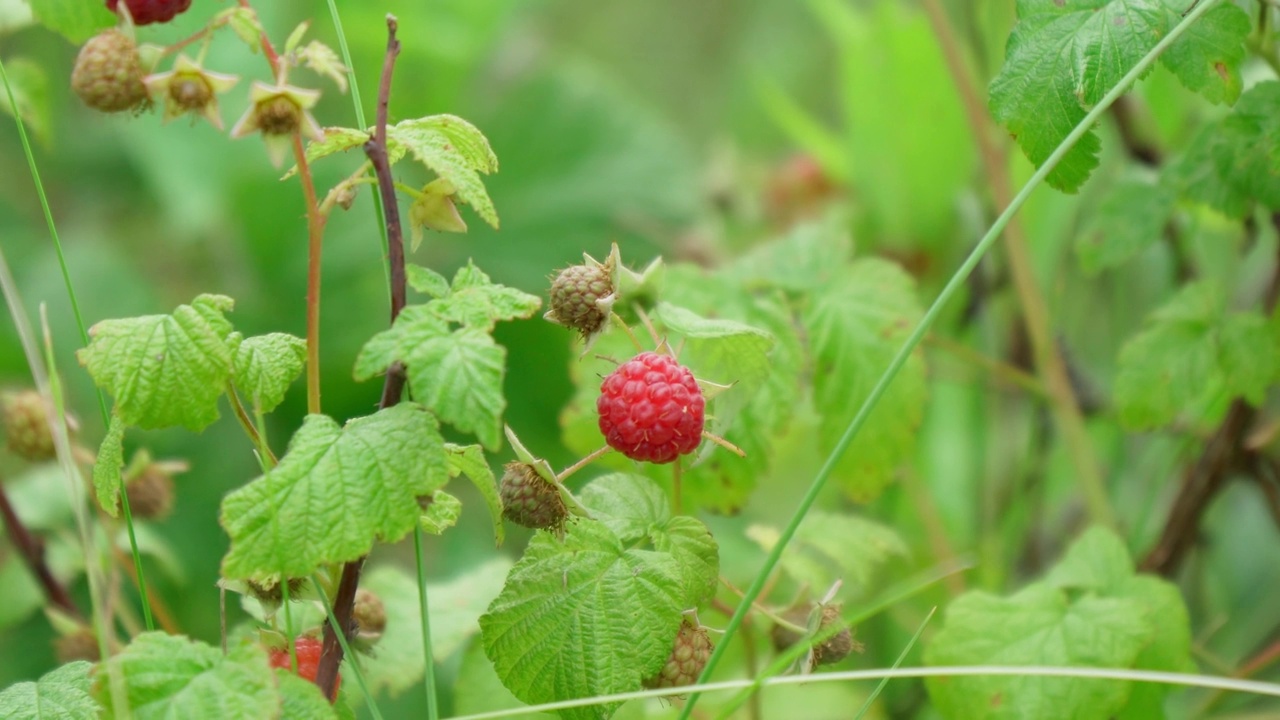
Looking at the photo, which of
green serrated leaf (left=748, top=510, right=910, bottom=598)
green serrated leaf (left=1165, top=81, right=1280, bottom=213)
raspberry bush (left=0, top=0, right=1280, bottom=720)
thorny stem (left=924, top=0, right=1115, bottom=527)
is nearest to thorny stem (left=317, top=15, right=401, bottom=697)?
raspberry bush (left=0, top=0, right=1280, bottom=720)

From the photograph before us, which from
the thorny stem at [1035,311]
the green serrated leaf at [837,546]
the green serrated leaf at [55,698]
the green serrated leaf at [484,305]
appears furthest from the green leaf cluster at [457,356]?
the thorny stem at [1035,311]

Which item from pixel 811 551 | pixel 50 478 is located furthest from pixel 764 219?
pixel 50 478

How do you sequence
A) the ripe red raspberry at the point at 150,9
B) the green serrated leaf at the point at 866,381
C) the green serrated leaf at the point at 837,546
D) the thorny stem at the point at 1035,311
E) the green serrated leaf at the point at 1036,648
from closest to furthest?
the ripe red raspberry at the point at 150,9 → the green serrated leaf at the point at 1036,648 → the green serrated leaf at the point at 837,546 → the green serrated leaf at the point at 866,381 → the thorny stem at the point at 1035,311

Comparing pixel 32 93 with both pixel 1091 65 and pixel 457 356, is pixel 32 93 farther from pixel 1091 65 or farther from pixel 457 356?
pixel 1091 65

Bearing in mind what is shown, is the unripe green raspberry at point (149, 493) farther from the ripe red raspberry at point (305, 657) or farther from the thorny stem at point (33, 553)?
the ripe red raspberry at point (305, 657)

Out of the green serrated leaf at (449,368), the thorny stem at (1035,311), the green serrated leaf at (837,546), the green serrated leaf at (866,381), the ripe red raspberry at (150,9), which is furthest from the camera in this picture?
the thorny stem at (1035,311)

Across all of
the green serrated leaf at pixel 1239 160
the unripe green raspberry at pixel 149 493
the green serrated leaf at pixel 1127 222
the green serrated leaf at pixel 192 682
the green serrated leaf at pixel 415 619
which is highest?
the green serrated leaf at pixel 1239 160
